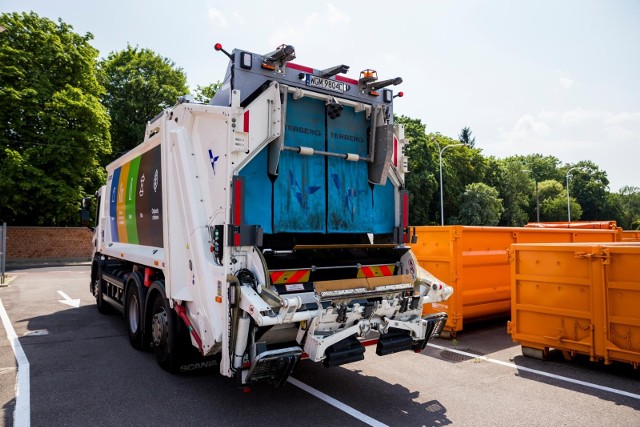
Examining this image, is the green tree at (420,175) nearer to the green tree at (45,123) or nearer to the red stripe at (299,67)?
the green tree at (45,123)

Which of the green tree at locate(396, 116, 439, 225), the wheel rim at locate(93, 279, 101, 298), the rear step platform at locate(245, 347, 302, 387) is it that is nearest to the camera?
the rear step platform at locate(245, 347, 302, 387)

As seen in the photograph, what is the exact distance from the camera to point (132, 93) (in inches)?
1262

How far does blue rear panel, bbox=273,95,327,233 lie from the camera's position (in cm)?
Answer: 471

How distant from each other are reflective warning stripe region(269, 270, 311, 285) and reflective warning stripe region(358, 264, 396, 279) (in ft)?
2.55

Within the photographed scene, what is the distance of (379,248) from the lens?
222 inches

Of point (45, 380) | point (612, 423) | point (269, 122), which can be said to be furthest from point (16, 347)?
point (612, 423)

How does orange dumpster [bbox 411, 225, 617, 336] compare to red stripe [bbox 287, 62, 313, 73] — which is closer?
red stripe [bbox 287, 62, 313, 73]

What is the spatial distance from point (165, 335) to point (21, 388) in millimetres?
1636

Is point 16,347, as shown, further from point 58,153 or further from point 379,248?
point 58,153

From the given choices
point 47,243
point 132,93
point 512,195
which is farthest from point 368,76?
point 512,195

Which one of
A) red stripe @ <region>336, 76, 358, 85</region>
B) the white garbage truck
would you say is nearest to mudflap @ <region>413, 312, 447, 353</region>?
the white garbage truck

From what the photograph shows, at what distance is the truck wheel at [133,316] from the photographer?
636 cm

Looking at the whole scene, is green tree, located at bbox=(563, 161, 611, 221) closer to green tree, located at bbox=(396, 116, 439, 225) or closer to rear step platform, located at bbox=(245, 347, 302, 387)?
green tree, located at bbox=(396, 116, 439, 225)

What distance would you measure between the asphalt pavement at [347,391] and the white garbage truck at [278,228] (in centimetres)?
52
